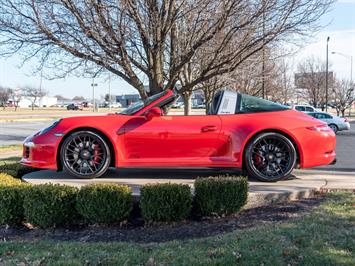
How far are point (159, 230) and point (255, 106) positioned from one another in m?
2.58

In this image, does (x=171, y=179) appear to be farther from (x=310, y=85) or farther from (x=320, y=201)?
(x=310, y=85)

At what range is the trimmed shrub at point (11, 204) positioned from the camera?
16.5 ft

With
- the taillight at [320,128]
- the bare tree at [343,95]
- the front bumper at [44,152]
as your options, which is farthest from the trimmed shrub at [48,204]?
the bare tree at [343,95]

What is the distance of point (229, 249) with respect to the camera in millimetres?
3809

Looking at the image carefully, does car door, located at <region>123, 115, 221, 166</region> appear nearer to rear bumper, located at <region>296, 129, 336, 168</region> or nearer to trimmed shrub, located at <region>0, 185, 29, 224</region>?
rear bumper, located at <region>296, 129, 336, 168</region>

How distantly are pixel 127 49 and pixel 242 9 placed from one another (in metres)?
2.25

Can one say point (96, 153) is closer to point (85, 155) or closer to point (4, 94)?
point (85, 155)

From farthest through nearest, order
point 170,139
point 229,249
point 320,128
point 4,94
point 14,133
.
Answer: point 4,94, point 14,133, point 320,128, point 170,139, point 229,249

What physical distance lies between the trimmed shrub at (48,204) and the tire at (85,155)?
1.25 meters

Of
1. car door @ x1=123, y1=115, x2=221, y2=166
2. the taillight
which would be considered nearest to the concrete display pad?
car door @ x1=123, y1=115, x2=221, y2=166

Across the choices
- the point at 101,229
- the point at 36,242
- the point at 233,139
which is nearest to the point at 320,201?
the point at 233,139

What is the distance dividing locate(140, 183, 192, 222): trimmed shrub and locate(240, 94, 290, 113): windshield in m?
1.98

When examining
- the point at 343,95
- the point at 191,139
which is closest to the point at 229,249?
the point at 191,139

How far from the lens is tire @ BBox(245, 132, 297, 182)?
20.1 ft
